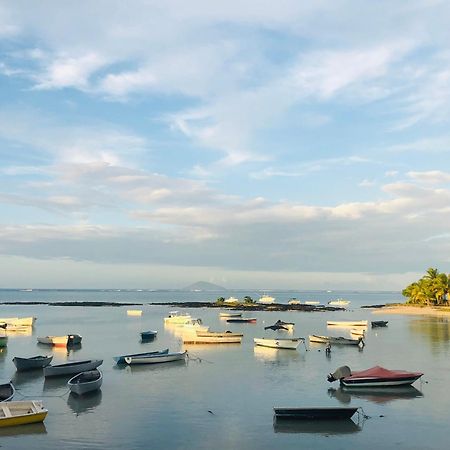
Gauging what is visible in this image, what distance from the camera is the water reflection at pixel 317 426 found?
24.3 meters

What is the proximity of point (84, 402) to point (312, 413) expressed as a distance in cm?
1276

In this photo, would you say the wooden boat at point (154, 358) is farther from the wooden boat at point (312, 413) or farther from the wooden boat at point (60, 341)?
the wooden boat at point (312, 413)

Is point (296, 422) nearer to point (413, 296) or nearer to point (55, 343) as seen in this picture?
point (55, 343)

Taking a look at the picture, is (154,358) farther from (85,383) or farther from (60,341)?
(60,341)

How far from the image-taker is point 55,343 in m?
55.8

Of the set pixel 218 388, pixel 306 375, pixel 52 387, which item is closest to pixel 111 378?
pixel 52 387

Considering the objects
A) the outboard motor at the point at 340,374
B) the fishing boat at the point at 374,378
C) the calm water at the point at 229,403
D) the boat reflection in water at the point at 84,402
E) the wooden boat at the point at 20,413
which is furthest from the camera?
the outboard motor at the point at 340,374

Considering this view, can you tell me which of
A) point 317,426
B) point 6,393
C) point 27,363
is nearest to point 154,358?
point 27,363

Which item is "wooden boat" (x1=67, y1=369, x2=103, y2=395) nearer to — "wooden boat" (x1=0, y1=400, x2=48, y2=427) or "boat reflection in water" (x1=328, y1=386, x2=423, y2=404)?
"wooden boat" (x1=0, y1=400, x2=48, y2=427)

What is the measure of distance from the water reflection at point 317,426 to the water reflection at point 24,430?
10771 millimetres

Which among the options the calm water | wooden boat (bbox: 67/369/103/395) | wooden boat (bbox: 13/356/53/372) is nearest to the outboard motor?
the calm water

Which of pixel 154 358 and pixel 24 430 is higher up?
pixel 154 358

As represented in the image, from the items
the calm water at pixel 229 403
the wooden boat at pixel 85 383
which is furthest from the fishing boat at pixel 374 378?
the wooden boat at pixel 85 383

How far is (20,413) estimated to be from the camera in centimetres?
2502
